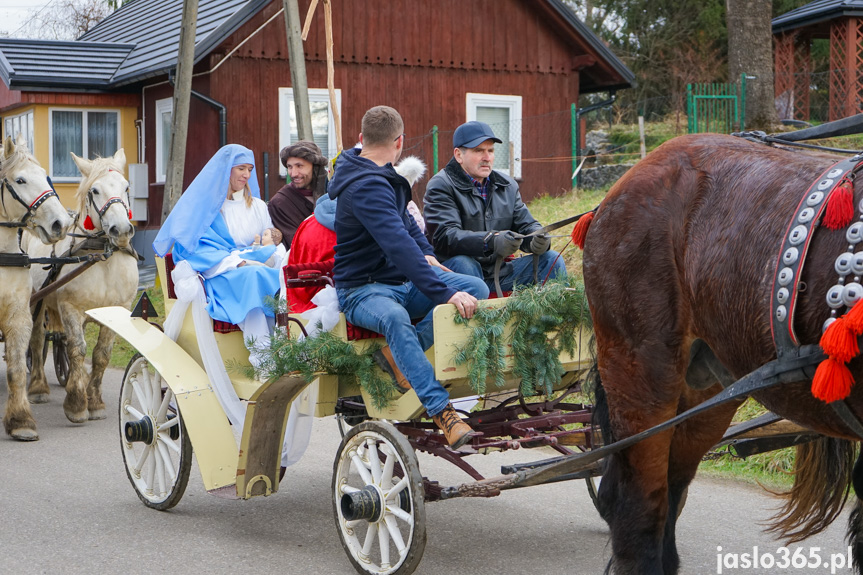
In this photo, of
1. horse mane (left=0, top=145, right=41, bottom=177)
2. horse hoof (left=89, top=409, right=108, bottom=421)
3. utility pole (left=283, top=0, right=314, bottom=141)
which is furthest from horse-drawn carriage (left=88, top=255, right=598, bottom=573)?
utility pole (left=283, top=0, right=314, bottom=141)

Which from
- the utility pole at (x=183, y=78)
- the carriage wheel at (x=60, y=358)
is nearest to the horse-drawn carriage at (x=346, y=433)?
the carriage wheel at (x=60, y=358)

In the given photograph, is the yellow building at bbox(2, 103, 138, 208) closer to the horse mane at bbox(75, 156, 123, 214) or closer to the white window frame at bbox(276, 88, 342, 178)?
the white window frame at bbox(276, 88, 342, 178)

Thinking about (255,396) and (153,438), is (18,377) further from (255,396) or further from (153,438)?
(255,396)

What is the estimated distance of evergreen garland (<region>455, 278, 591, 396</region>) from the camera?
4055 mm

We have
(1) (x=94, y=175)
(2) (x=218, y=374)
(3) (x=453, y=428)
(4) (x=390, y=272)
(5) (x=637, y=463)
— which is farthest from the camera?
(1) (x=94, y=175)

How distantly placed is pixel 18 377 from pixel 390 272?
386 centimetres

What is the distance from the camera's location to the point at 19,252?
7.00 metres

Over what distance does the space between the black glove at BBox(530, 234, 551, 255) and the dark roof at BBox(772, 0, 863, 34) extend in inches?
637

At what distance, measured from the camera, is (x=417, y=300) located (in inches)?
176

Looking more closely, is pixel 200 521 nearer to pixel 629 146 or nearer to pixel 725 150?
pixel 725 150

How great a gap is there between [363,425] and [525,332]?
32.8 inches

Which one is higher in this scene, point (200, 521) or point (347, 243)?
point (347, 243)

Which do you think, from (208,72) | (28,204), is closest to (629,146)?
(208,72)

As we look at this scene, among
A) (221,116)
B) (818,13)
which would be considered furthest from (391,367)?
(818,13)
